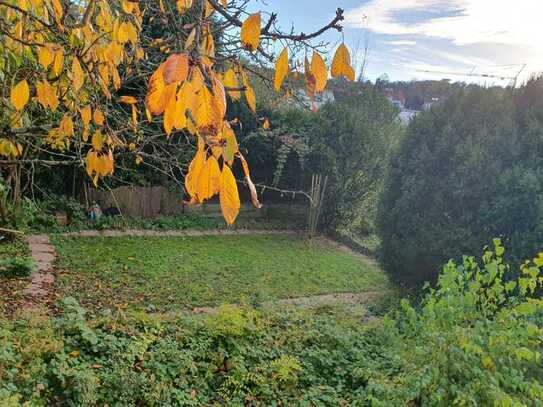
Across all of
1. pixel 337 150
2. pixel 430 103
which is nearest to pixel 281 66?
pixel 430 103

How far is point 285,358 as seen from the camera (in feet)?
9.66

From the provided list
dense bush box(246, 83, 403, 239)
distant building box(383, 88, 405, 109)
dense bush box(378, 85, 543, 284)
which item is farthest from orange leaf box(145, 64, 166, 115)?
distant building box(383, 88, 405, 109)

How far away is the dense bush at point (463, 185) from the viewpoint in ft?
13.6

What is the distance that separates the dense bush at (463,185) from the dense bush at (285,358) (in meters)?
1.48

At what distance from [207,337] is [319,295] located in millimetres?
2470

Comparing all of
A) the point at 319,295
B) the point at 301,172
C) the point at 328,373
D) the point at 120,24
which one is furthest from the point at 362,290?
the point at 120,24

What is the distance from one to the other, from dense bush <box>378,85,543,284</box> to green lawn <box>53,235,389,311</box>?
4.15 ft

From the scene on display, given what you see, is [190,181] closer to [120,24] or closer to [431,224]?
[120,24]

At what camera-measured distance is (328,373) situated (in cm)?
304

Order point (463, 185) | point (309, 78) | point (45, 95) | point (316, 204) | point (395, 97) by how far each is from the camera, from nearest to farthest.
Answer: point (309, 78) → point (45, 95) → point (463, 185) → point (316, 204) → point (395, 97)

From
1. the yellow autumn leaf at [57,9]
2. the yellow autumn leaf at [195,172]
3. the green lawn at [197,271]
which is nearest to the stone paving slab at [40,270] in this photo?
the green lawn at [197,271]

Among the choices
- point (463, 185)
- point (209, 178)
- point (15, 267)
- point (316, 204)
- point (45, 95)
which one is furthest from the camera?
point (316, 204)

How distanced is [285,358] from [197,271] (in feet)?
9.05

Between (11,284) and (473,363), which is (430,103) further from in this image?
(11,284)
